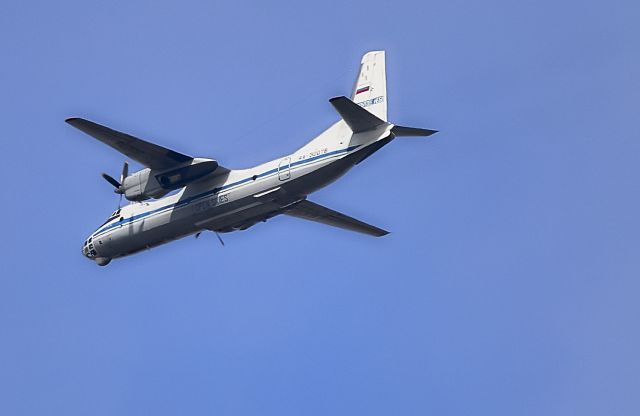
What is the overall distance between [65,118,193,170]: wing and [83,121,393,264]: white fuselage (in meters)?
1.38

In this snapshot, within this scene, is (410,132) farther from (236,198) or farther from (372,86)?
(236,198)

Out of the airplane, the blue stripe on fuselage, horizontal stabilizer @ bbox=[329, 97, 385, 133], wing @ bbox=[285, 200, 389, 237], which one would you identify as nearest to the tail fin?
the airplane

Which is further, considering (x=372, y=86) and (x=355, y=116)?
(x=372, y=86)

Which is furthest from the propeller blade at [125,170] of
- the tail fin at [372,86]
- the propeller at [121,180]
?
the tail fin at [372,86]

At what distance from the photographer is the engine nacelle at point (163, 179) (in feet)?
145

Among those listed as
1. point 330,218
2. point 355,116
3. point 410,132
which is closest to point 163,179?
point 330,218

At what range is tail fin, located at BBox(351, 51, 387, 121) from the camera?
139ft

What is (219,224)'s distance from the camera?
45.0 metres

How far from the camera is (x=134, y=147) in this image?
43688 mm

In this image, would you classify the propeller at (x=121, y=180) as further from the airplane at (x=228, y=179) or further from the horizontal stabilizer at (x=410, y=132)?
the horizontal stabilizer at (x=410, y=132)

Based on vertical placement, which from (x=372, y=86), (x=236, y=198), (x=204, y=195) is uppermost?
(x=372, y=86)

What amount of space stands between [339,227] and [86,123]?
488 inches

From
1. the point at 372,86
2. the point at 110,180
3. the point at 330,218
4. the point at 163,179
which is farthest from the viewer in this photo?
the point at 330,218

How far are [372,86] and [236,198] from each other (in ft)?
21.1
